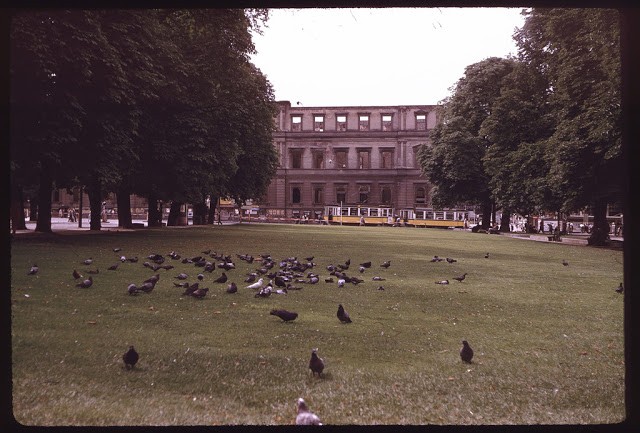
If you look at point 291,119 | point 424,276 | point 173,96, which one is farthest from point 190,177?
point 291,119

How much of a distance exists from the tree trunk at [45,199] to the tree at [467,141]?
109 ft

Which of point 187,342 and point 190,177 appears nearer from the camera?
point 187,342

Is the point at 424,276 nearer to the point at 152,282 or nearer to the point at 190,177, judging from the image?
the point at 152,282

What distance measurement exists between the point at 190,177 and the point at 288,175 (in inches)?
2193

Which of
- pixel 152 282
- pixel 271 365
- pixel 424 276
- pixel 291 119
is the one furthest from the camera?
pixel 291 119

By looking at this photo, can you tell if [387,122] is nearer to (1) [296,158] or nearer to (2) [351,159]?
(2) [351,159]

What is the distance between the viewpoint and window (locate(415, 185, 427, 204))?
85250mm

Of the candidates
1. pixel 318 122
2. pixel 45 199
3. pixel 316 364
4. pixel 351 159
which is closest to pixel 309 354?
pixel 316 364

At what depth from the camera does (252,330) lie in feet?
20.4

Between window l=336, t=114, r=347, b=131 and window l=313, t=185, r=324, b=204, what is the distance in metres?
10.2

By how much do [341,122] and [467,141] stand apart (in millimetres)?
39584

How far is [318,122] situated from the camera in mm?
86125

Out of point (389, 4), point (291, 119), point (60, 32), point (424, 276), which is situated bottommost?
point (424, 276)

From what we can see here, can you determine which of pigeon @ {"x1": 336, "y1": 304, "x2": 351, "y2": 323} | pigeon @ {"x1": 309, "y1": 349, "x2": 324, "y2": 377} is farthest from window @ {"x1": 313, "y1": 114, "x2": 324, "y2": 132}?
pigeon @ {"x1": 309, "y1": 349, "x2": 324, "y2": 377}
